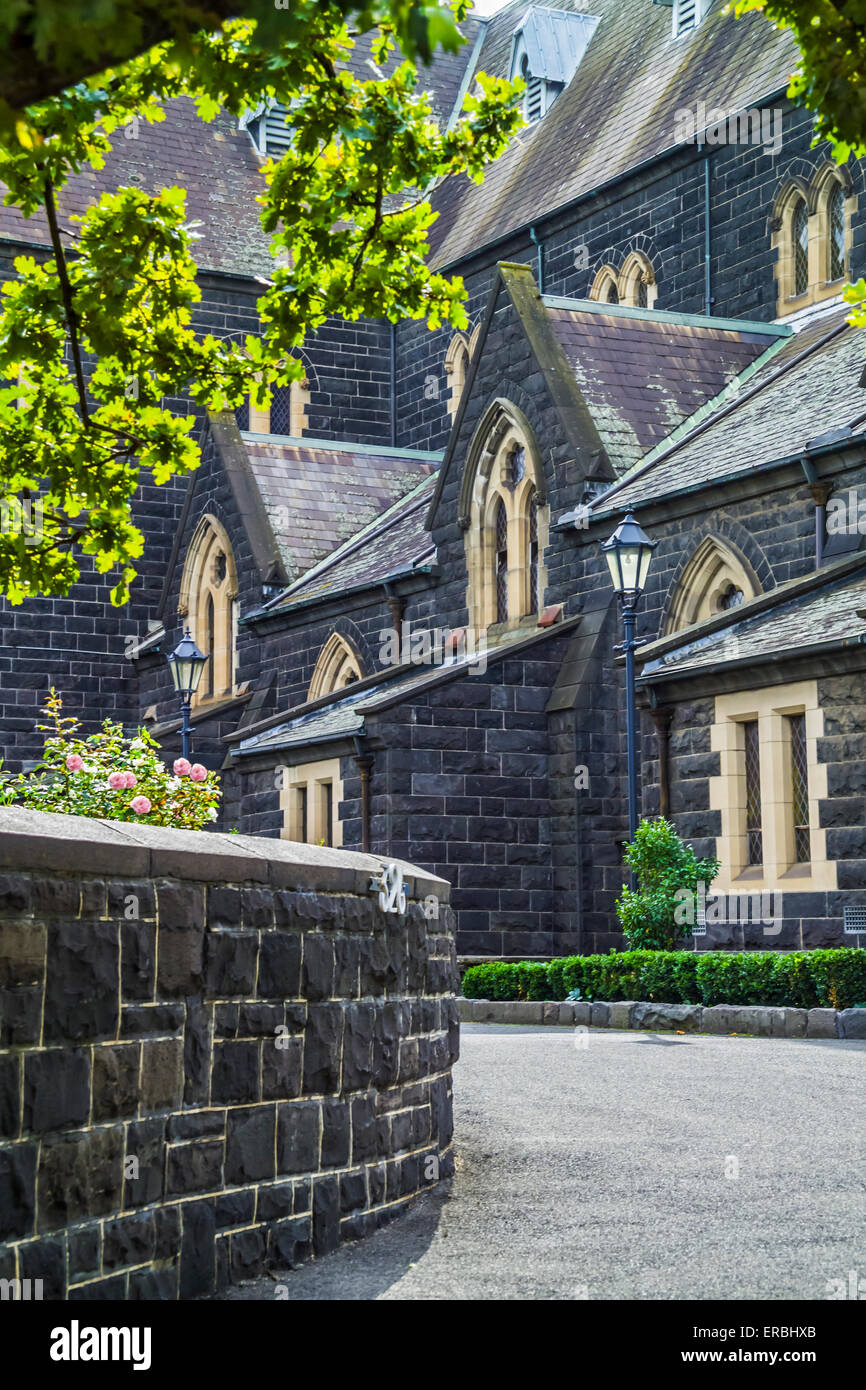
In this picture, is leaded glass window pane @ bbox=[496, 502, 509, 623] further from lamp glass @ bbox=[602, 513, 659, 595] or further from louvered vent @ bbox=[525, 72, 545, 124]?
louvered vent @ bbox=[525, 72, 545, 124]

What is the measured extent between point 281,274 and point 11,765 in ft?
90.9

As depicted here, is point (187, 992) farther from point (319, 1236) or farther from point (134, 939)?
point (319, 1236)

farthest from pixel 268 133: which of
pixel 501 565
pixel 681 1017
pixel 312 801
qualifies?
pixel 681 1017

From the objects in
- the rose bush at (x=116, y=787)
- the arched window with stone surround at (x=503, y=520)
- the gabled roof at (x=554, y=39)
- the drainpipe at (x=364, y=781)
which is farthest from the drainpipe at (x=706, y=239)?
the rose bush at (x=116, y=787)

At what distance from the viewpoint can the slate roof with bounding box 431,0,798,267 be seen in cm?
3016

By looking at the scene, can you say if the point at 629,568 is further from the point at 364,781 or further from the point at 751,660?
the point at 364,781

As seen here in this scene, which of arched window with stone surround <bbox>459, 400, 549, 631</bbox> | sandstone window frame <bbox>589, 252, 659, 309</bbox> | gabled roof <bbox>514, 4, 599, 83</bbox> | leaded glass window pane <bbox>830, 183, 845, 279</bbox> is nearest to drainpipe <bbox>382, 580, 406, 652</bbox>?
arched window with stone surround <bbox>459, 400, 549, 631</bbox>

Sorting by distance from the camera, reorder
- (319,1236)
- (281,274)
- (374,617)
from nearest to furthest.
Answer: (319,1236), (281,274), (374,617)

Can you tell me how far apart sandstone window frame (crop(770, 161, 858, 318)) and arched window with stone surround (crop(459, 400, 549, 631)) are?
4913mm

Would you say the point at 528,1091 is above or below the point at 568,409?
below

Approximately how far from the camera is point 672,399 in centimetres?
2644

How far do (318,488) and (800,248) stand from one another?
10.2 meters

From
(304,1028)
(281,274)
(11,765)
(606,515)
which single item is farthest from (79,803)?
(11,765)

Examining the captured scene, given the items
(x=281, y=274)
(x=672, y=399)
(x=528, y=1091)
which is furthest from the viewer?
(x=672, y=399)
